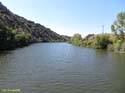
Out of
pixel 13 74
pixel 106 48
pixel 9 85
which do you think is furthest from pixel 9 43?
pixel 9 85

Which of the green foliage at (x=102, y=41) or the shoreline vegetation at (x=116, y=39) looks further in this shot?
the green foliage at (x=102, y=41)

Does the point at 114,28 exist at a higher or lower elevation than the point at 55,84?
higher

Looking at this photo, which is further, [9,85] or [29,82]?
[29,82]

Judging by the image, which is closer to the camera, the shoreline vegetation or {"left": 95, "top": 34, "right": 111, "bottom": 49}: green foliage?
the shoreline vegetation

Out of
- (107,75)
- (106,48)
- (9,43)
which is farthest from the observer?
(106,48)

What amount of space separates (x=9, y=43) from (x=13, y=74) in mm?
71010

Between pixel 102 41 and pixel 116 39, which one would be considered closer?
pixel 116 39

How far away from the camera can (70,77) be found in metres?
37.4

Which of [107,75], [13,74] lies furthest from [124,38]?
[13,74]

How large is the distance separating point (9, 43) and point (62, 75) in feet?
239

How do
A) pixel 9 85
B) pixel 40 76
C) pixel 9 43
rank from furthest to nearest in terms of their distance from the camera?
1. pixel 9 43
2. pixel 40 76
3. pixel 9 85

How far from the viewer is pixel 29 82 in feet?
108

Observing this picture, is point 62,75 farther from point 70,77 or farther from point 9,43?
point 9,43

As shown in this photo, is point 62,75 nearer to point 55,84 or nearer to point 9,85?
point 55,84
